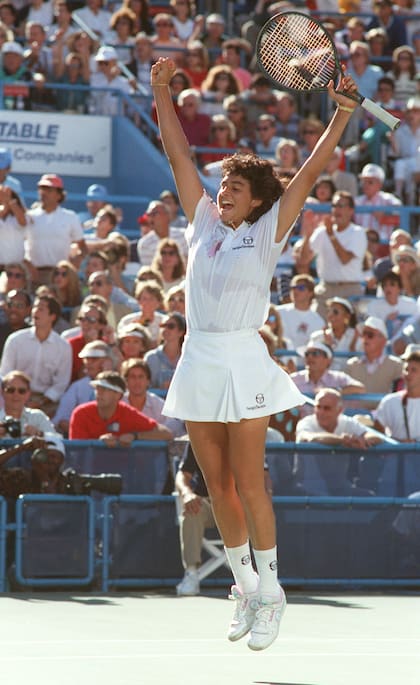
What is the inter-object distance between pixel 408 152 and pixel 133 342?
25.2ft

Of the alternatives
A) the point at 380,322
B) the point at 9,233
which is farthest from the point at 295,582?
the point at 9,233

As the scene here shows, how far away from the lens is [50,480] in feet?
35.2

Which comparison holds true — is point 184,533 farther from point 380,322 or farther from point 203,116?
point 203,116

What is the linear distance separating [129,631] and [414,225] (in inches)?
447

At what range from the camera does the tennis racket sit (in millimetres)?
7664

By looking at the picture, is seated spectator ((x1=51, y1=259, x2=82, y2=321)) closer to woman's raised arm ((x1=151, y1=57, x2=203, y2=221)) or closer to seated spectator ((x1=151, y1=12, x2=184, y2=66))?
seated spectator ((x1=151, y1=12, x2=184, y2=66))

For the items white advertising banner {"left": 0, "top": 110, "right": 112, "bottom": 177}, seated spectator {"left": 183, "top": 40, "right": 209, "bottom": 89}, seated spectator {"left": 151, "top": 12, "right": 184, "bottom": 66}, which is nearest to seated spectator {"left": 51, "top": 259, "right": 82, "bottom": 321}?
white advertising banner {"left": 0, "top": 110, "right": 112, "bottom": 177}

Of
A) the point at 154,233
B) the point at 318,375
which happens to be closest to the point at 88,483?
the point at 318,375

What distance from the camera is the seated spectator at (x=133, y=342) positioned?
Answer: 13148 mm

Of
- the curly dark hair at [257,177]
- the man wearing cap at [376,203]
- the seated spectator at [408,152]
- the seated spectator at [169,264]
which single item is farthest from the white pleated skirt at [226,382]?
the seated spectator at [408,152]

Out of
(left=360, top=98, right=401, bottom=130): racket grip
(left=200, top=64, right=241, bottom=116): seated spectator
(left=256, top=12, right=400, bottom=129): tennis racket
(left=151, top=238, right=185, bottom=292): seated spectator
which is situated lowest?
(left=151, top=238, right=185, bottom=292): seated spectator

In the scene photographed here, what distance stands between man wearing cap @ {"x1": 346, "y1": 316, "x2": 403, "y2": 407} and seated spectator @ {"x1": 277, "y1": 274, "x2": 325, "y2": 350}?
79cm

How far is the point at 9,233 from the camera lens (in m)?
15.2

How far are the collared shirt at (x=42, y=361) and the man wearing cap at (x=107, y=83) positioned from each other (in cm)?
634
